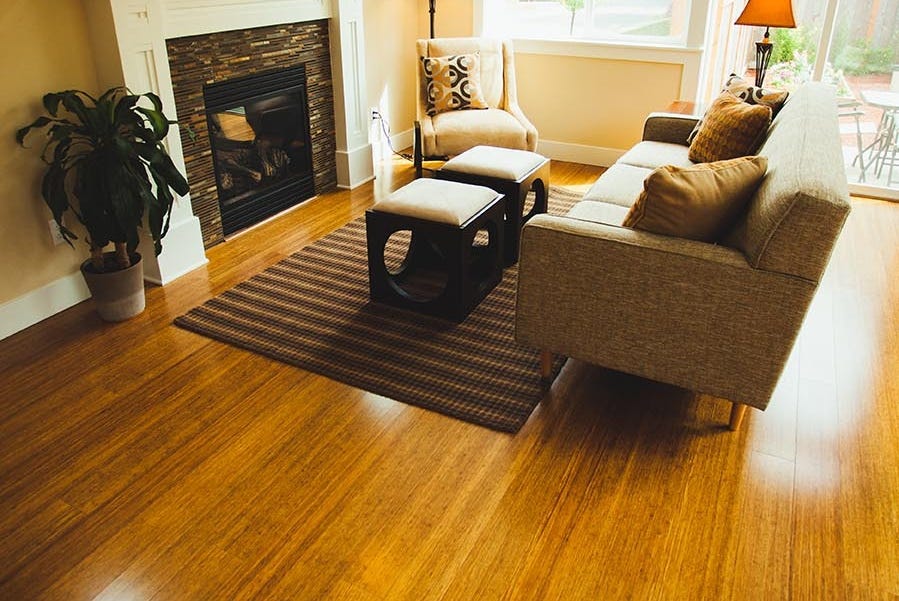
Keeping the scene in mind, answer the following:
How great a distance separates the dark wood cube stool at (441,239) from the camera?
2.84 metres

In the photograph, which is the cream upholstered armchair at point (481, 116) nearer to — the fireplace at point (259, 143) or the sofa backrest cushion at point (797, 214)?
the fireplace at point (259, 143)

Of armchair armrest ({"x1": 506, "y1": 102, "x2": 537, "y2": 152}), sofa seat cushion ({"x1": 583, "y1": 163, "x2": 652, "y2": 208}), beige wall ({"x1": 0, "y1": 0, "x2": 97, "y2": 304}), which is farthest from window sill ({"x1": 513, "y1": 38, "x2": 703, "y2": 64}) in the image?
beige wall ({"x1": 0, "y1": 0, "x2": 97, "y2": 304})

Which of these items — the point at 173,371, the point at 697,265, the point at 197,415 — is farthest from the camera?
the point at 173,371

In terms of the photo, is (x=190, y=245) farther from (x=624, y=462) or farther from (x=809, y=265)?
(x=809, y=265)

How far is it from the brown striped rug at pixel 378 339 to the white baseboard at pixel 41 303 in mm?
531

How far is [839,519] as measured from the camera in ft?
6.54

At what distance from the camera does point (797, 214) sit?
74.8 inches

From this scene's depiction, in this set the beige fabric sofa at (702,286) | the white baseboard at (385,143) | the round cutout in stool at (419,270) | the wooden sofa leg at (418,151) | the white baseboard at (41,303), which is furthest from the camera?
the white baseboard at (385,143)

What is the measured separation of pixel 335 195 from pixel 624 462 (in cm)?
282

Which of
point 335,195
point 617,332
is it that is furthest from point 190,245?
point 617,332

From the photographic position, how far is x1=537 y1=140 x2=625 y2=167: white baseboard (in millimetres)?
4969

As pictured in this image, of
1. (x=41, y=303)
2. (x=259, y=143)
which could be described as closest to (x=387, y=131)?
(x=259, y=143)

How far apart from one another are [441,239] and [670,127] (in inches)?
68.3

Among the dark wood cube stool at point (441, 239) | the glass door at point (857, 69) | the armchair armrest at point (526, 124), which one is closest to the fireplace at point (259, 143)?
the dark wood cube stool at point (441, 239)
